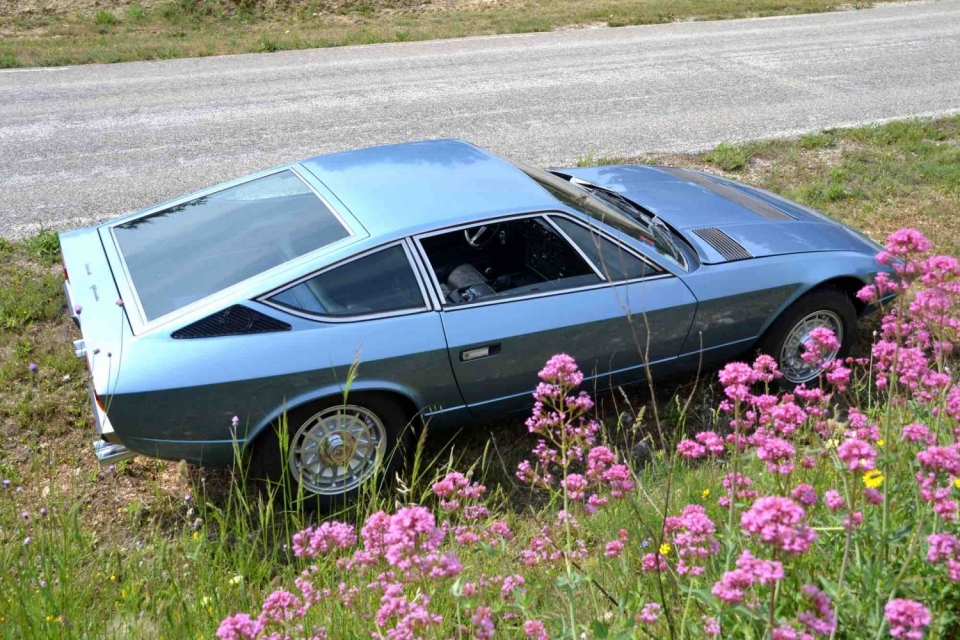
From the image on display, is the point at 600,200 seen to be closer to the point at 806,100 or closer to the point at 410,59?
the point at 806,100

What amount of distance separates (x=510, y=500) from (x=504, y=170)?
71.1 inches

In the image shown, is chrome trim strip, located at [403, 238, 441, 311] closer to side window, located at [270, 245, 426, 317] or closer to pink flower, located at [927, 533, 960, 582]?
side window, located at [270, 245, 426, 317]

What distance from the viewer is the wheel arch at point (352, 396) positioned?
13.1ft

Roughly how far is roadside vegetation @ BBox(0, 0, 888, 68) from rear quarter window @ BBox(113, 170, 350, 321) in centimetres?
945

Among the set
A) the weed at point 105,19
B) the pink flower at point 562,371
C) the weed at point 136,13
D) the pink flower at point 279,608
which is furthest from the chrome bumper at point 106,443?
the weed at point 136,13

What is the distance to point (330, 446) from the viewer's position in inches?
164

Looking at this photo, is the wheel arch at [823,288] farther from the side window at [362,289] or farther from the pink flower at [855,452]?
the pink flower at [855,452]

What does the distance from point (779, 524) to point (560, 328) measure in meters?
2.87

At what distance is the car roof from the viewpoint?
4.39 meters

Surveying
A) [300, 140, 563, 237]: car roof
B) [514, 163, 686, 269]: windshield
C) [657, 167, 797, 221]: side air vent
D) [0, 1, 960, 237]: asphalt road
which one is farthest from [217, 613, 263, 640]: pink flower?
[0, 1, 960, 237]: asphalt road

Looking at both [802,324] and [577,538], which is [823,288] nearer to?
[802,324]

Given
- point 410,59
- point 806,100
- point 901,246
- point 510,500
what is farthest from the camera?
point 410,59

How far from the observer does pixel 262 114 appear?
10.4 metres

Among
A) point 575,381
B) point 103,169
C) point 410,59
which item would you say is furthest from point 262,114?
point 575,381
